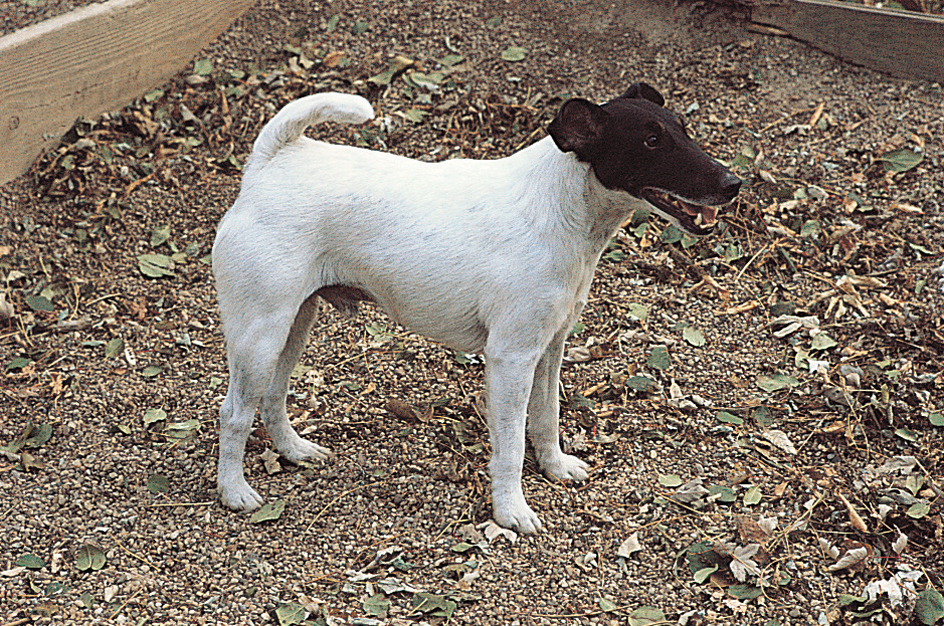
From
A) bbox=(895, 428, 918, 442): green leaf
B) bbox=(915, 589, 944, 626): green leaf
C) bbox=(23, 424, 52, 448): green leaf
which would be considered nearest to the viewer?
bbox=(915, 589, 944, 626): green leaf

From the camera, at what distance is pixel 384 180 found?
335cm

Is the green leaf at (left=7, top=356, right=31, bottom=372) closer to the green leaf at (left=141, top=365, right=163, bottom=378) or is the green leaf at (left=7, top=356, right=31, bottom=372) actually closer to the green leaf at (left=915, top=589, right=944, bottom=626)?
the green leaf at (left=141, top=365, right=163, bottom=378)

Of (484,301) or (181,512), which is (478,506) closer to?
(484,301)

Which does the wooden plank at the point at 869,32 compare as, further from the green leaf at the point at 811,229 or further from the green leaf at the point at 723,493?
the green leaf at the point at 723,493

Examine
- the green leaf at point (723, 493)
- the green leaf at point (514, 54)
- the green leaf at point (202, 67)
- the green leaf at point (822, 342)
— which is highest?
the green leaf at point (202, 67)

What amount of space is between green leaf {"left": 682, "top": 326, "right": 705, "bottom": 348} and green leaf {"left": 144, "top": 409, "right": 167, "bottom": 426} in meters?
2.39

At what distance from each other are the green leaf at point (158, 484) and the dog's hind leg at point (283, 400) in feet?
1.46

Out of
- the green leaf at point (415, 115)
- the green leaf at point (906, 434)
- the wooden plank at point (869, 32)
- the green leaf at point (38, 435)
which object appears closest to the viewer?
the green leaf at point (906, 434)

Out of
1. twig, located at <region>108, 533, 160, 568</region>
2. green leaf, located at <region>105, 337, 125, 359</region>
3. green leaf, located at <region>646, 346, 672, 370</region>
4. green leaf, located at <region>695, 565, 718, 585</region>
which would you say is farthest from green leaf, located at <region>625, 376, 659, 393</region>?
green leaf, located at <region>105, 337, 125, 359</region>

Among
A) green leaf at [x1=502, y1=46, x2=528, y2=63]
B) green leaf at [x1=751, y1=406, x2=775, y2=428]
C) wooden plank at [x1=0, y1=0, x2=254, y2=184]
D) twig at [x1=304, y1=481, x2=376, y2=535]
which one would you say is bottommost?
green leaf at [x1=751, y1=406, x2=775, y2=428]

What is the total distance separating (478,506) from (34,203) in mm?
3237

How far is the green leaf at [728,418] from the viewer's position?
410cm

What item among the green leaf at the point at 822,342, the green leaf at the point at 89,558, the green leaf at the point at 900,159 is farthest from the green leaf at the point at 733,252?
the green leaf at the point at 89,558

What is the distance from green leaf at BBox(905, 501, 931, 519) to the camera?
3535 mm
